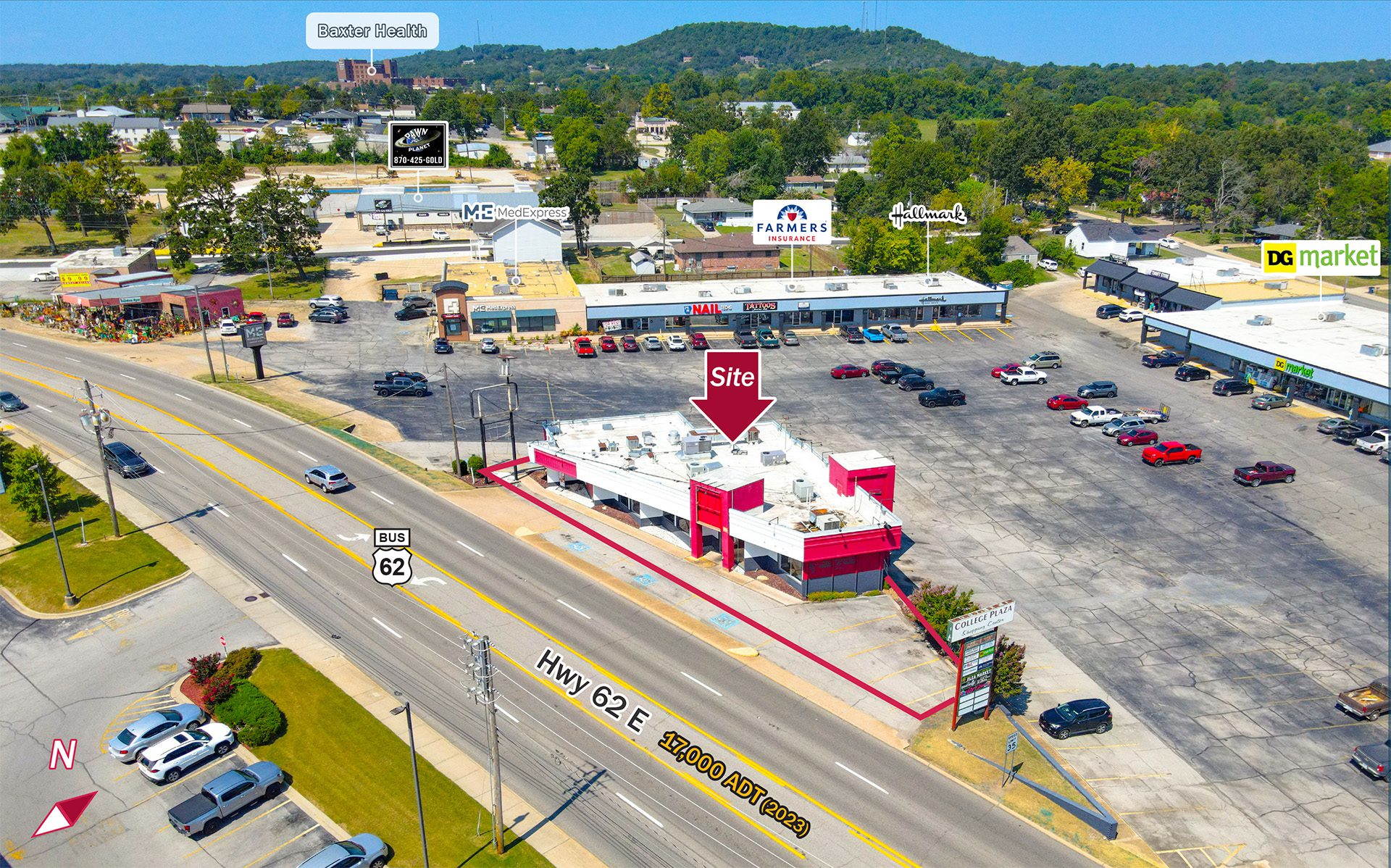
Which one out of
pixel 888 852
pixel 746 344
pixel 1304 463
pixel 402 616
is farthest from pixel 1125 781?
pixel 746 344

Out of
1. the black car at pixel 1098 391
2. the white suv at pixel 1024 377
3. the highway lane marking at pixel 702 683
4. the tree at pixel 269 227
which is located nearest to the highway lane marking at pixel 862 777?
the highway lane marking at pixel 702 683

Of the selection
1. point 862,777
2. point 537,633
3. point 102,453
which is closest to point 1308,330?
point 862,777

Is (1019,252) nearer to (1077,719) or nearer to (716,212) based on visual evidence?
(716,212)

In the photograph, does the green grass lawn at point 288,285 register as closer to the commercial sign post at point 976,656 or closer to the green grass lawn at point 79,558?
the green grass lawn at point 79,558

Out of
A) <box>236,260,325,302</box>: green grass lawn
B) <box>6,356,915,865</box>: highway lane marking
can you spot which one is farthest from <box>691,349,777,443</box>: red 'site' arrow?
<box>236,260,325,302</box>: green grass lawn

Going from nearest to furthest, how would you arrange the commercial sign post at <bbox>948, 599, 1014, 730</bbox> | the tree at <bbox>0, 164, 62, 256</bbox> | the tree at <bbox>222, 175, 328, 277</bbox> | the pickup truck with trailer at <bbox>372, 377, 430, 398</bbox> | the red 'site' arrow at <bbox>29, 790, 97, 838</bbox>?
the red 'site' arrow at <bbox>29, 790, 97, 838</bbox> → the commercial sign post at <bbox>948, 599, 1014, 730</bbox> → the pickup truck with trailer at <bbox>372, 377, 430, 398</bbox> → the tree at <bbox>222, 175, 328, 277</bbox> → the tree at <bbox>0, 164, 62, 256</bbox>

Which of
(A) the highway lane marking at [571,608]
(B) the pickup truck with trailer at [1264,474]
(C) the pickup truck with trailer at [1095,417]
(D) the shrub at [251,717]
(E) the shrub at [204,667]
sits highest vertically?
(C) the pickup truck with trailer at [1095,417]

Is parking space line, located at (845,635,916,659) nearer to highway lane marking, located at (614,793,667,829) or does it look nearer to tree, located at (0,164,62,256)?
highway lane marking, located at (614,793,667,829)
